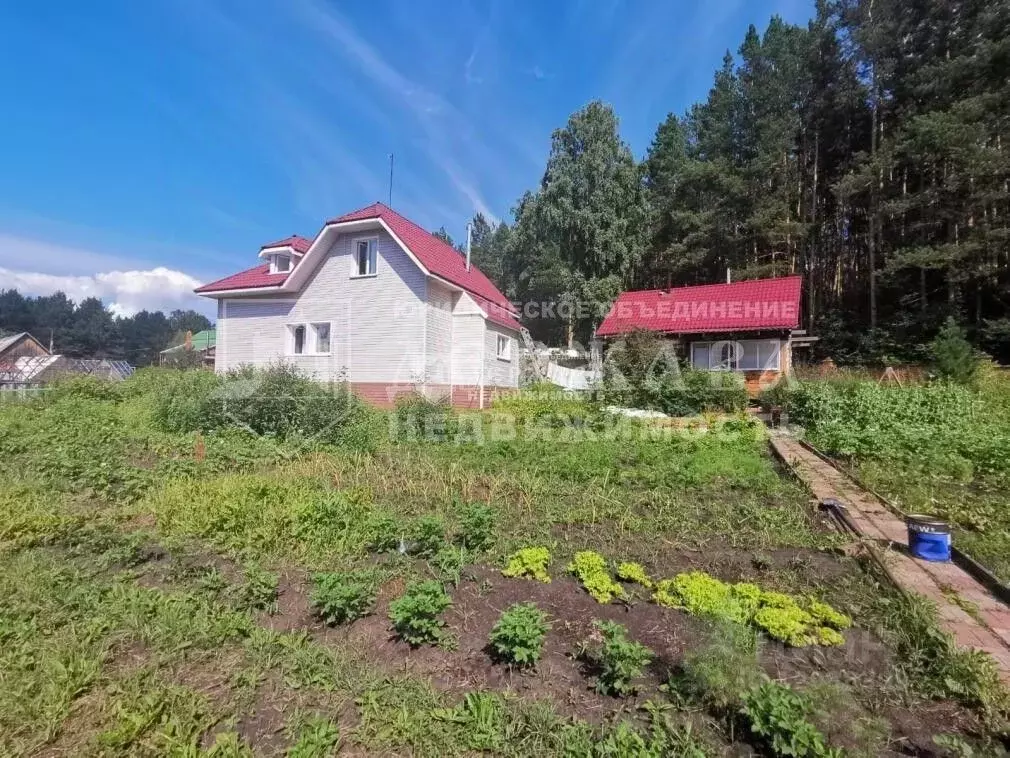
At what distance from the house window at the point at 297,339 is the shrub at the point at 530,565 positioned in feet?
51.5

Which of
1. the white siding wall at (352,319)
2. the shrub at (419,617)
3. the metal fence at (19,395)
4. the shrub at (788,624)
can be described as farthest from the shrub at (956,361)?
the metal fence at (19,395)

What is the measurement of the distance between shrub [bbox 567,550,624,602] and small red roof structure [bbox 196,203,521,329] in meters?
12.3

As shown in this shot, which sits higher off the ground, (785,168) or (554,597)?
(785,168)

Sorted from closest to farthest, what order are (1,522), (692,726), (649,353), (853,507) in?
(692,726) < (1,522) < (853,507) < (649,353)

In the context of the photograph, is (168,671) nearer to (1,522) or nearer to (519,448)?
(1,522)

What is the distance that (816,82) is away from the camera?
25.7 m

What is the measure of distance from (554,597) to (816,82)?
32.6m

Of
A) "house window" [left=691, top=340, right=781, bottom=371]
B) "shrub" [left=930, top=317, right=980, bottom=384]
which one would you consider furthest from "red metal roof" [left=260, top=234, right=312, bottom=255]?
"shrub" [left=930, top=317, right=980, bottom=384]

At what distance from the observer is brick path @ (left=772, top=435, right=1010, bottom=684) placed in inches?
115

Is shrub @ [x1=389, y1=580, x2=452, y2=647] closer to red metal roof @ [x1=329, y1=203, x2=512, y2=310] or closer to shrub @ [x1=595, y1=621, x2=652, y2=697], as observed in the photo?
shrub @ [x1=595, y1=621, x2=652, y2=697]

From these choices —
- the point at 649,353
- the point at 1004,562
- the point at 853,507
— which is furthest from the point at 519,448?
the point at 649,353

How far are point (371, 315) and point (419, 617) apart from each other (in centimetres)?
1414

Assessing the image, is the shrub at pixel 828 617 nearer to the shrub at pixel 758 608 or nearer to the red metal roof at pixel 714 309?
the shrub at pixel 758 608

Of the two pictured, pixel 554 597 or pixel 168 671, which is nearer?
pixel 168 671
